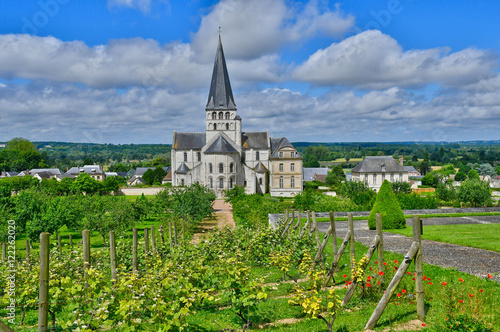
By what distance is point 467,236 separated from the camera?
16.2 m

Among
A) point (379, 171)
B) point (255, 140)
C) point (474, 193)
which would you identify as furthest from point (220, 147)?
point (474, 193)

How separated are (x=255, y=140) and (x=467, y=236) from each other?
127ft

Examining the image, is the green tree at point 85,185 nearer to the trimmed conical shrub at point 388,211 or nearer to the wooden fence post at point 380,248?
the trimmed conical shrub at point 388,211

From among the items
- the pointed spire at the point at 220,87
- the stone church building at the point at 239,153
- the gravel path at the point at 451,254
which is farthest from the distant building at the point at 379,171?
the gravel path at the point at 451,254

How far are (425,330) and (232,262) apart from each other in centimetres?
329

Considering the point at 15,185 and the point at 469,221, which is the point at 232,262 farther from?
the point at 15,185

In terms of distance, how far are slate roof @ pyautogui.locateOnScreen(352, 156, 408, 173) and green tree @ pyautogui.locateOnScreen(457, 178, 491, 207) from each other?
18.5 metres

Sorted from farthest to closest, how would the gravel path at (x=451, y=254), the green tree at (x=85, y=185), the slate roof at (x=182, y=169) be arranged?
1. the slate roof at (x=182, y=169)
2. the green tree at (x=85, y=185)
3. the gravel path at (x=451, y=254)

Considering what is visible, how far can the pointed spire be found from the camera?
5125 centimetres

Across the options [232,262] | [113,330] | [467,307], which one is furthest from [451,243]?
[113,330]

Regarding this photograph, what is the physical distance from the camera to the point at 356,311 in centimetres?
690

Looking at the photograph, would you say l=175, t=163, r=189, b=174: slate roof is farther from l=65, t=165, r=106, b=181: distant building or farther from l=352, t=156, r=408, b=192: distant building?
l=65, t=165, r=106, b=181: distant building

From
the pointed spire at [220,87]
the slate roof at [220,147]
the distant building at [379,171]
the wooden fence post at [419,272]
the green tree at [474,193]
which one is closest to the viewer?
the wooden fence post at [419,272]

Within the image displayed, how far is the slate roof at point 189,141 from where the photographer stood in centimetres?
5397
